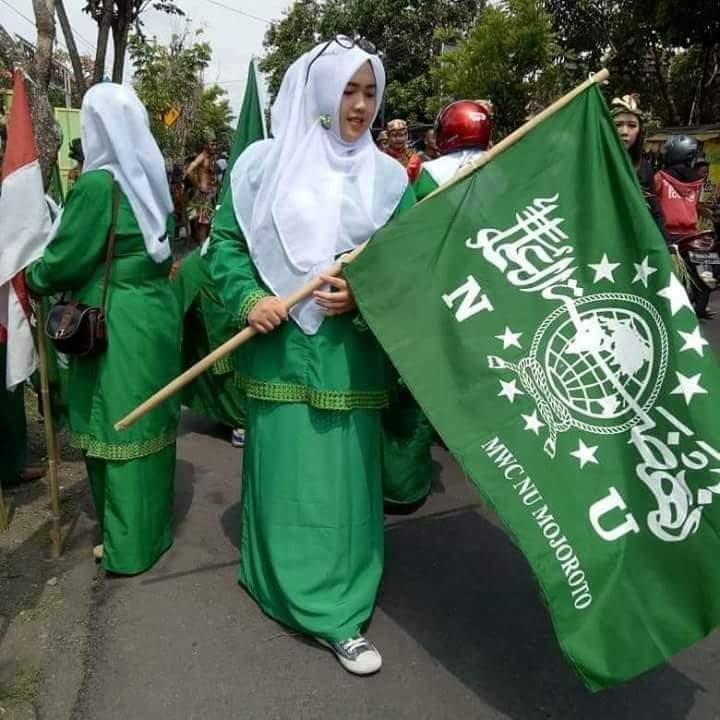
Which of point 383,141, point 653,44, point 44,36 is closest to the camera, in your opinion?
point 44,36

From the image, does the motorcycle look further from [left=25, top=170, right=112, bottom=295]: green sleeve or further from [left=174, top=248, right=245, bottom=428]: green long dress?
[left=25, top=170, right=112, bottom=295]: green sleeve

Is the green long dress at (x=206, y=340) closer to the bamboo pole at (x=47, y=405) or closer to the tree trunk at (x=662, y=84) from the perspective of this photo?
the bamboo pole at (x=47, y=405)

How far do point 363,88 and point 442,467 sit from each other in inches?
94.1

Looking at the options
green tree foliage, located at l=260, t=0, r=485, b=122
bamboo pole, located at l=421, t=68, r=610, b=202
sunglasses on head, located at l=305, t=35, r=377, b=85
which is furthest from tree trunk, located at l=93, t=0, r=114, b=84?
green tree foliage, located at l=260, t=0, r=485, b=122

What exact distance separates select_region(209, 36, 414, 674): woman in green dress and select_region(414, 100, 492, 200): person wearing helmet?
1260mm

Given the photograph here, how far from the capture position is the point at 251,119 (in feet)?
14.3

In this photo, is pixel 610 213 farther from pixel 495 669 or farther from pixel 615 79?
pixel 615 79

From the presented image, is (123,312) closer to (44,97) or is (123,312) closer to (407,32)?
(44,97)

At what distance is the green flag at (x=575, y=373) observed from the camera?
6.08 feet

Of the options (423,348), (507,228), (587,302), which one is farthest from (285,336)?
(587,302)

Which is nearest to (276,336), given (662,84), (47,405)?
(47,405)

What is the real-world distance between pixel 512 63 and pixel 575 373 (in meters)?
13.0

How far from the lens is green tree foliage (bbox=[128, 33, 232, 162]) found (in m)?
15.9

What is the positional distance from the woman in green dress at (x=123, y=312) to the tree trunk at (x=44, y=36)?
1.72 metres
